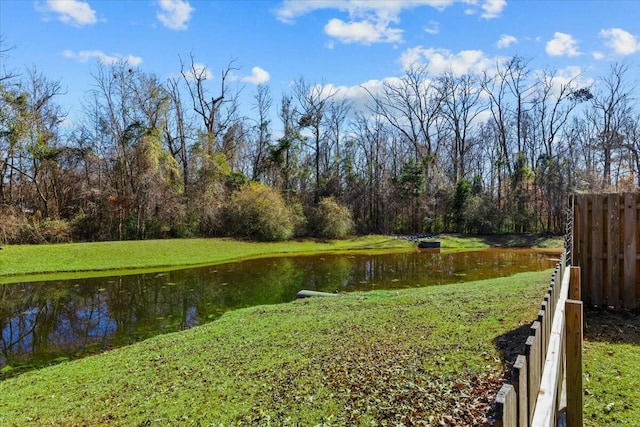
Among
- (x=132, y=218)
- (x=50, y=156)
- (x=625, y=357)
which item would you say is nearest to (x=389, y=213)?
(x=132, y=218)

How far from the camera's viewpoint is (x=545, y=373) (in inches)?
72.5

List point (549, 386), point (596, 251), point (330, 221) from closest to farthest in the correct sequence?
point (549, 386) < point (596, 251) < point (330, 221)

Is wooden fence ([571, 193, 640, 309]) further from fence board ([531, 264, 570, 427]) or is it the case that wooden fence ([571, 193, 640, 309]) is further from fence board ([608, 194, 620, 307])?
fence board ([531, 264, 570, 427])

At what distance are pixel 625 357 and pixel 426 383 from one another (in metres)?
2.42

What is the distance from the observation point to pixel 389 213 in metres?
33.8

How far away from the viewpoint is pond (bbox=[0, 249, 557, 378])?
827 centimetres

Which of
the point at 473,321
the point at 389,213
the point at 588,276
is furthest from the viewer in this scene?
the point at 389,213

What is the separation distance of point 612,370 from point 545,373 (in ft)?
10.8

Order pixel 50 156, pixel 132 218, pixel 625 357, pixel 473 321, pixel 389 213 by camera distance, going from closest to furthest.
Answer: pixel 625 357 < pixel 473 321 < pixel 50 156 < pixel 132 218 < pixel 389 213

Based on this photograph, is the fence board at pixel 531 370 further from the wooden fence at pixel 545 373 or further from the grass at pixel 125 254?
the grass at pixel 125 254

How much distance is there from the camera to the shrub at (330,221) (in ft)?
93.5

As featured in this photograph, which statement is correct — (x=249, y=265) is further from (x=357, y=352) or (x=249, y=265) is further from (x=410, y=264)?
(x=357, y=352)

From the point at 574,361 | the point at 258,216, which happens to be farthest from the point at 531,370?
the point at 258,216

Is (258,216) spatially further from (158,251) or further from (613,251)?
(613,251)
